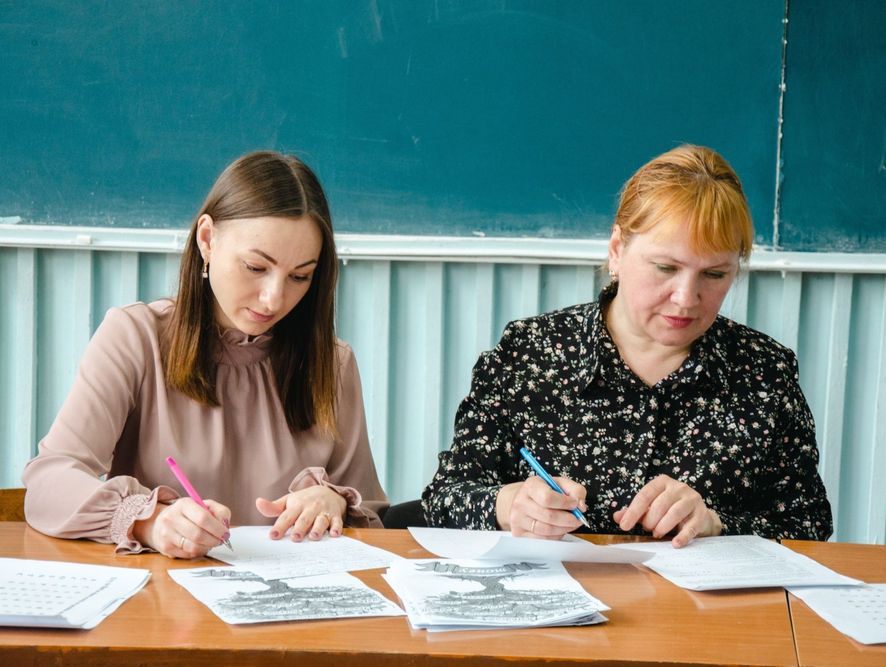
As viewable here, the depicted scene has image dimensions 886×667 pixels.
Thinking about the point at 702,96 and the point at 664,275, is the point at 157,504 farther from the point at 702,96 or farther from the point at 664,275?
the point at 702,96

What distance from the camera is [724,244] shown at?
1707 mm

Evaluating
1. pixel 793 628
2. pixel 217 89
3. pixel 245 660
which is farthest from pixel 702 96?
pixel 245 660

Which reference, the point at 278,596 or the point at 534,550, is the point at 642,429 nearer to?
the point at 534,550

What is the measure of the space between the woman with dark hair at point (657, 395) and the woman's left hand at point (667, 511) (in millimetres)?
108

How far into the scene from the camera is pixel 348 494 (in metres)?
1.75

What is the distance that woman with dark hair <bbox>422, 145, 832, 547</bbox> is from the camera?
1722 mm

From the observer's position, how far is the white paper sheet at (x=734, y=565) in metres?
1.35

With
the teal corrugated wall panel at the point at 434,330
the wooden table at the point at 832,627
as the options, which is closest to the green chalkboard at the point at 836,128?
the teal corrugated wall panel at the point at 434,330

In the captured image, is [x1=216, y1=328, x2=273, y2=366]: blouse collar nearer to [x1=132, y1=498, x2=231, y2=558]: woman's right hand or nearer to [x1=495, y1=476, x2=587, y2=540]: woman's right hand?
[x1=132, y1=498, x2=231, y2=558]: woman's right hand

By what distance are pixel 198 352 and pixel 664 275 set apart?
0.82m

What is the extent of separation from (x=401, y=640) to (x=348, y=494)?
0.66 m

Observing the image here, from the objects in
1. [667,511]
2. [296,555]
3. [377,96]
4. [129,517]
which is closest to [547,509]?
[667,511]

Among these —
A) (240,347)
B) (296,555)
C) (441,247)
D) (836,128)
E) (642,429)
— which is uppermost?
(836,128)

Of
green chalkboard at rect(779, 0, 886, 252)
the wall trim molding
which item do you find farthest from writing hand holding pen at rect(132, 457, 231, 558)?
green chalkboard at rect(779, 0, 886, 252)
